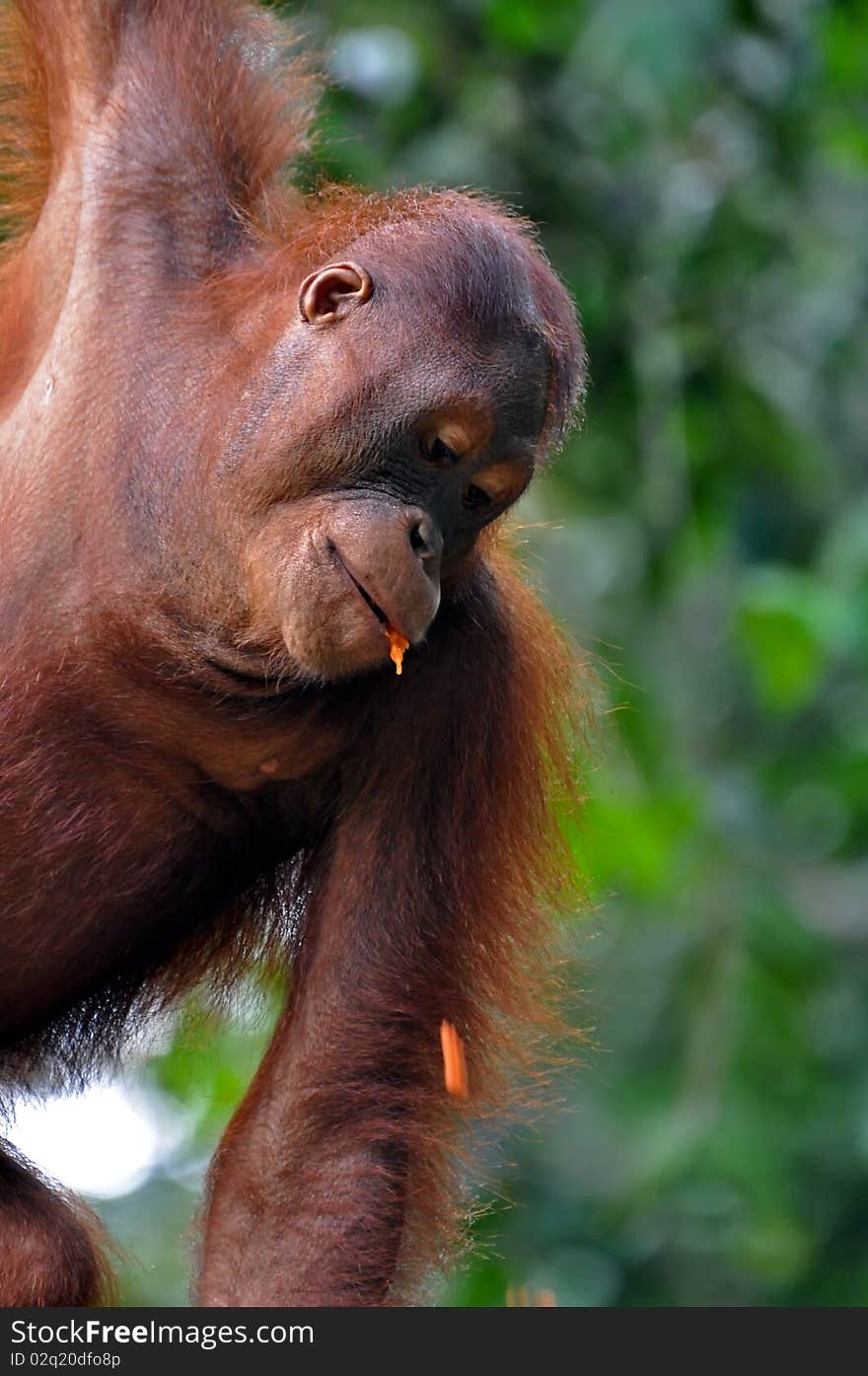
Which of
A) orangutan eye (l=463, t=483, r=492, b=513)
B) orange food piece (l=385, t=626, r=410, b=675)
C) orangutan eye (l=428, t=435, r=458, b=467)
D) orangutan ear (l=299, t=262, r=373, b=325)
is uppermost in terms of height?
orangutan ear (l=299, t=262, r=373, b=325)

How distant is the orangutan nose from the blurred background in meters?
0.88

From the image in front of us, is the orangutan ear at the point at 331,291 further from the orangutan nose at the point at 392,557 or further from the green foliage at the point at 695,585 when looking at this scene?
the green foliage at the point at 695,585

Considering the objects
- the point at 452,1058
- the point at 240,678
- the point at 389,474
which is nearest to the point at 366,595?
the point at 389,474

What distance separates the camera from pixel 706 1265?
7.09 m

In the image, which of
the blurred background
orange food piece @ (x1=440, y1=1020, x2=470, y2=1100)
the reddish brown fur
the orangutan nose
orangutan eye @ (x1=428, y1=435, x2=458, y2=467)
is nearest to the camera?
the orangutan nose

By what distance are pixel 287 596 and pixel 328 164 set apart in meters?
1.78

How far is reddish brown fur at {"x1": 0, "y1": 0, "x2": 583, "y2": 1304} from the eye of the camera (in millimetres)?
3084

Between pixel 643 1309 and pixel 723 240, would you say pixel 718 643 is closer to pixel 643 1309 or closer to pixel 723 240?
Answer: pixel 723 240

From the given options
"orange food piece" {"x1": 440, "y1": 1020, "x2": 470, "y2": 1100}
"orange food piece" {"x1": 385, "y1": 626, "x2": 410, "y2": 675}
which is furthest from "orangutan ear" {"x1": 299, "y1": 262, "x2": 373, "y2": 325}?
"orange food piece" {"x1": 440, "y1": 1020, "x2": 470, "y2": 1100}

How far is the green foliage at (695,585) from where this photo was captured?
5.28 metres

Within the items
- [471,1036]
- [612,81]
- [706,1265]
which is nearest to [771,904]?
[706,1265]

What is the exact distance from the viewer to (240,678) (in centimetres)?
320

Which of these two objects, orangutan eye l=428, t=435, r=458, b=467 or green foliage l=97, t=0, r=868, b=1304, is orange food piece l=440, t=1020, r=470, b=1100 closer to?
green foliage l=97, t=0, r=868, b=1304

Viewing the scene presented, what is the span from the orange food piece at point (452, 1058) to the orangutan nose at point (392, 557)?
77 cm
